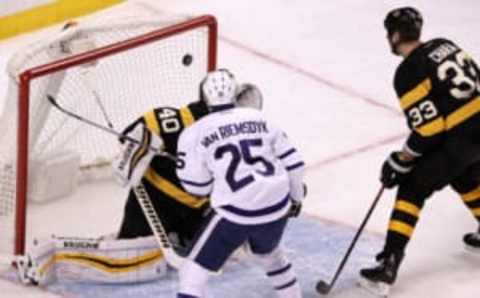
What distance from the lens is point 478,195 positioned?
5.58 m

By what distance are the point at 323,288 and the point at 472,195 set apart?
0.63 meters

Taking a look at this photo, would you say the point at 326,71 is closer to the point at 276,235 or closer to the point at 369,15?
the point at 369,15

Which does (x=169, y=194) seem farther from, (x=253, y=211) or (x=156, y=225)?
(x=253, y=211)

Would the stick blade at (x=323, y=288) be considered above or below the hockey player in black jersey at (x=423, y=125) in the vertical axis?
below

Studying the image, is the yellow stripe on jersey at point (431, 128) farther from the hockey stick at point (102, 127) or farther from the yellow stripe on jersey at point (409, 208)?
the hockey stick at point (102, 127)

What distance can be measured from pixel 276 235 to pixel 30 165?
1.12 metres

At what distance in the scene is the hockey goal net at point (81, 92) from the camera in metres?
5.38

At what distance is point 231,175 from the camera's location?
4766 mm

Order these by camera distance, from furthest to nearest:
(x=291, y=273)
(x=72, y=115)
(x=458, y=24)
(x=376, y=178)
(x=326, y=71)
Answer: (x=458, y=24) → (x=326, y=71) → (x=376, y=178) → (x=72, y=115) → (x=291, y=273)

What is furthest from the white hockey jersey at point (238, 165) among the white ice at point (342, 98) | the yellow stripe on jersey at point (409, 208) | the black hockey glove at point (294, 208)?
the white ice at point (342, 98)

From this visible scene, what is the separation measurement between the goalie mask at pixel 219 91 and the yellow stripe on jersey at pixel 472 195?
43.7 inches

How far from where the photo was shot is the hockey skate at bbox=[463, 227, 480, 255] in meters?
5.75

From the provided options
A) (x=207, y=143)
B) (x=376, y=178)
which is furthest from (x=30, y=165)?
(x=376, y=178)

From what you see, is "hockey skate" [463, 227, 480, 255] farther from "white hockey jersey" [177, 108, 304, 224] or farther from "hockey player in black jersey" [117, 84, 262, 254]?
"white hockey jersey" [177, 108, 304, 224]
